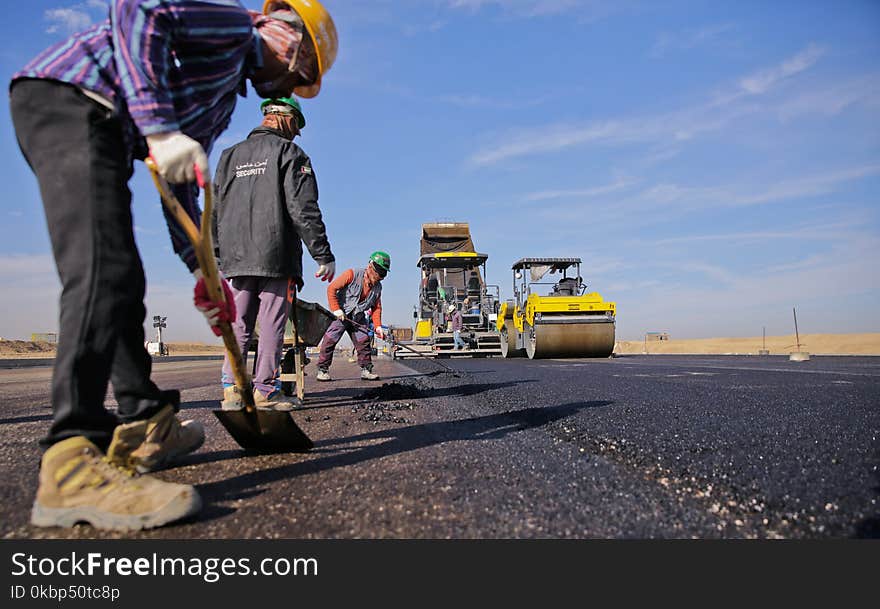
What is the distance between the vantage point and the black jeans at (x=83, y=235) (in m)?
1.26

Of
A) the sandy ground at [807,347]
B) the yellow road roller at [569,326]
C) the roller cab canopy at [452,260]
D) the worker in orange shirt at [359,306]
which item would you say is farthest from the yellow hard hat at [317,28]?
the sandy ground at [807,347]

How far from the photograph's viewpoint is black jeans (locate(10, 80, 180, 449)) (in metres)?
1.26

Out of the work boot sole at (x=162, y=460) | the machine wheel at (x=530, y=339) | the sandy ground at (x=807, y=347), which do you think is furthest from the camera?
the sandy ground at (x=807, y=347)

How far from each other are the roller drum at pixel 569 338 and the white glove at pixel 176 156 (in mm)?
10901

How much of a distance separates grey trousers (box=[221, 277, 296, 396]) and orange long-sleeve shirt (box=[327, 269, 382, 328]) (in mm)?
2720

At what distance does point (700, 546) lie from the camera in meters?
1.04

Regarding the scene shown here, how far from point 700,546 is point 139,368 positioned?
1.52m

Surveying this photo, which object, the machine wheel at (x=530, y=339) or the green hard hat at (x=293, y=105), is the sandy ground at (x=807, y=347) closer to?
the machine wheel at (x=530, y=339)

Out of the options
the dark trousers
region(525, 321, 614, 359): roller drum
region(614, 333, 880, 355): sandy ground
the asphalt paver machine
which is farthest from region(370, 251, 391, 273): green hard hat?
region(614, 333, 880, 355): sandy ground

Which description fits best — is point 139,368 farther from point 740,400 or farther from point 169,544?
point 740,400

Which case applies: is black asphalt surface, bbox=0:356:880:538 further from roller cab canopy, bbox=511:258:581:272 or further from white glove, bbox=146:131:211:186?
roller cab canopy, bbox=511:258:581:272

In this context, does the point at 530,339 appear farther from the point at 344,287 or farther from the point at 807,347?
the point at 807,347

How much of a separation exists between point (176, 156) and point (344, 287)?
5.14 m

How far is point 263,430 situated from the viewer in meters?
1.84
